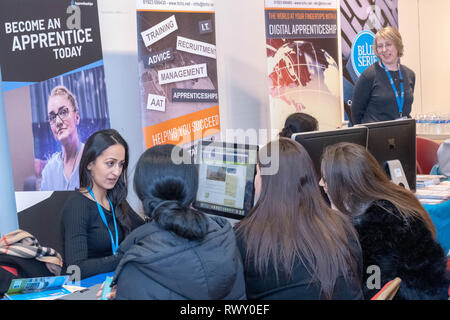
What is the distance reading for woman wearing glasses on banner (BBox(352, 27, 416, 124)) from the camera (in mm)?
4547

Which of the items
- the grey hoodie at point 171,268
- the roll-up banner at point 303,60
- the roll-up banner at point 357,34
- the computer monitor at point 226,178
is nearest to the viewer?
the grey hoodie at point 171,268

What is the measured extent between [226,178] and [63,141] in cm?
190

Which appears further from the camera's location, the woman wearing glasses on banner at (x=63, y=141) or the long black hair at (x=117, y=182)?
the woman wearing glasses on banner at (x=63, y=141)

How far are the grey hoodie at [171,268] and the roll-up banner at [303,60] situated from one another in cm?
404

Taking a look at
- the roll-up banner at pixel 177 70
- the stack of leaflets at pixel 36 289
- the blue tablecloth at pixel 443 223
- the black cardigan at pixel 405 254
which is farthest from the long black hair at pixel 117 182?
the roll-up banner at pixel 177 70

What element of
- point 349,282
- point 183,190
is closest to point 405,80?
point 349,282

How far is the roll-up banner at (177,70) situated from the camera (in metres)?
4.48

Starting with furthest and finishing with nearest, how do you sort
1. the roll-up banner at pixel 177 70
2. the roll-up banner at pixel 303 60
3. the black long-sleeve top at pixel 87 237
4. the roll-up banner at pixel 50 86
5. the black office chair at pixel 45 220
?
the roll-up banner at pixel 303 60 → the roll-up banner at pixel 177 70 → the black office chair at pixel 45 220 → the roll-up banner at pixel 50 86 → the black long-sleeve top at pixel 87 237

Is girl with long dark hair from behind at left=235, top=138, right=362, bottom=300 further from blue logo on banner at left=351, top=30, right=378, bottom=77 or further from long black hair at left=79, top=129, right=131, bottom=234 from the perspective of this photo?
blue logo on banner at left=351, top=30, right=378, bottom=77

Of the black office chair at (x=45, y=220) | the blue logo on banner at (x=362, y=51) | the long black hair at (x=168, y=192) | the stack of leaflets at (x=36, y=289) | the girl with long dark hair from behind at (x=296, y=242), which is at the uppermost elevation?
the blue logo on banner at (x=362, y=51)

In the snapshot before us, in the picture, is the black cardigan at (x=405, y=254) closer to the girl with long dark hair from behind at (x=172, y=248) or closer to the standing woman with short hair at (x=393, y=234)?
the standing woman with short hair at (x=393, y=234)

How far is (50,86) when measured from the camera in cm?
387
